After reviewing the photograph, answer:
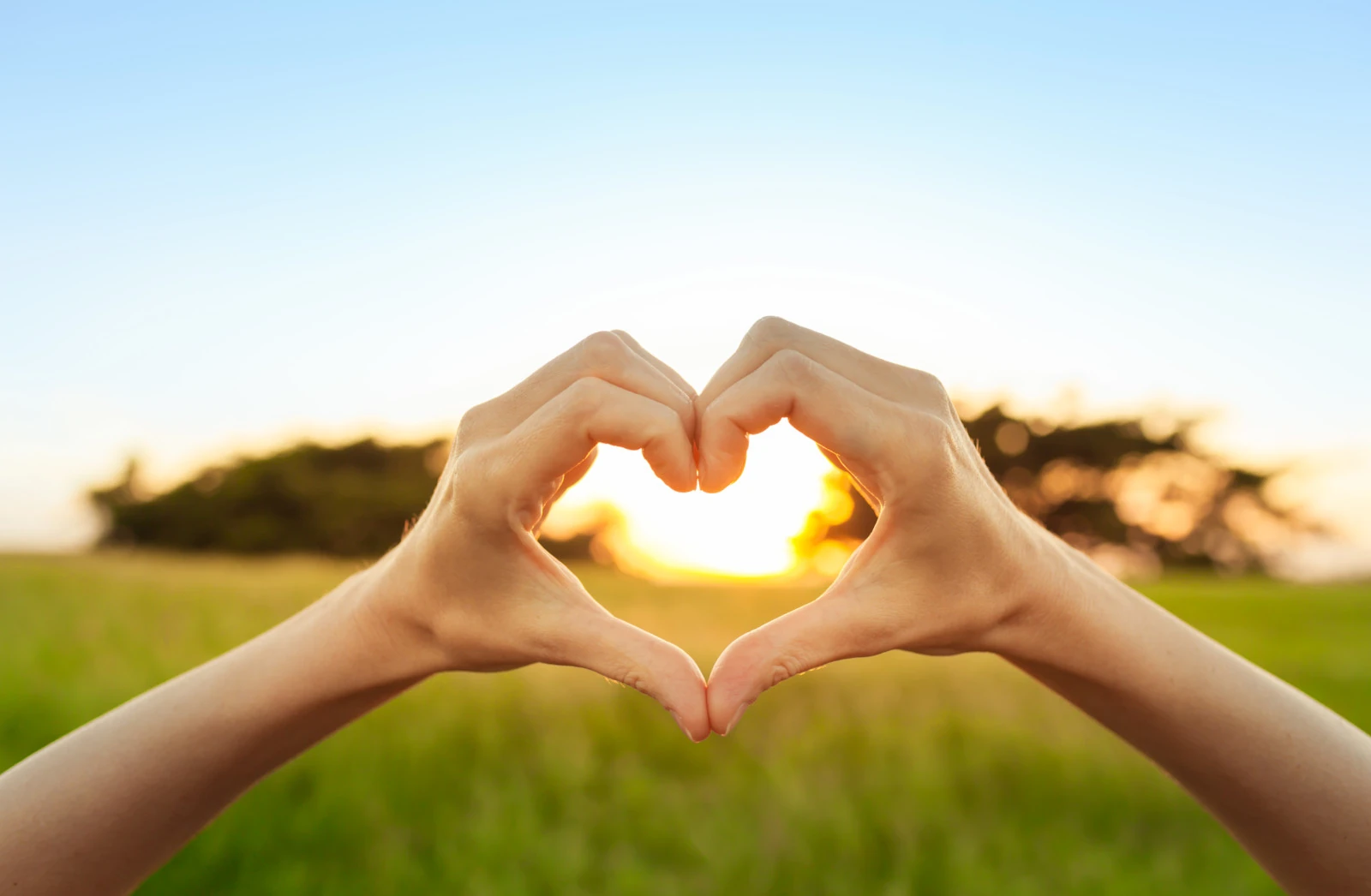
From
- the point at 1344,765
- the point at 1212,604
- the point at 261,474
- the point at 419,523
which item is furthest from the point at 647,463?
the point at 261,474

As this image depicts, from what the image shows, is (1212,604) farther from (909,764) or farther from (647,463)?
(647,463)

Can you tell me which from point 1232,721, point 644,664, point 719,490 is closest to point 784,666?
point 644,664

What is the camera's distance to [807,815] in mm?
4004

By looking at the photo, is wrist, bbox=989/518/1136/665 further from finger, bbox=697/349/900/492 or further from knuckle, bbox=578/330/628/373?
knuckle, bbox=578/330/628/373

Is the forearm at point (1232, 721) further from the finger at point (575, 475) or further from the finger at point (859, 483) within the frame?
the finger at point (575, 475)

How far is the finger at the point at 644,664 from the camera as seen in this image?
1.46m

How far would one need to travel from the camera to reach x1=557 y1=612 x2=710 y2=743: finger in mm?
1458

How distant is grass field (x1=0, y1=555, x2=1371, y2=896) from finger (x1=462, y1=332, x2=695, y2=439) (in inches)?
108

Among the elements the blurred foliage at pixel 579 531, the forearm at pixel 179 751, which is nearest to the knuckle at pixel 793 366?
the forearm at pixel 179 751

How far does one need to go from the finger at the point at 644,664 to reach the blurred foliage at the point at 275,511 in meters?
32.0

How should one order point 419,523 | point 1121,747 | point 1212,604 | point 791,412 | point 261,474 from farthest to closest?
point 261,474 → point 1212,604 → point 1121,747 → point 419,523 → point 791,412

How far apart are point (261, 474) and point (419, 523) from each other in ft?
136

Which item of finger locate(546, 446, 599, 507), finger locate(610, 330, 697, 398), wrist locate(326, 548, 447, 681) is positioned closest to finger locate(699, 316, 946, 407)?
finger locate(610, 330, 697, 398)

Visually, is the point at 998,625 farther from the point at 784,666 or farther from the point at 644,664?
the point at 644,664
